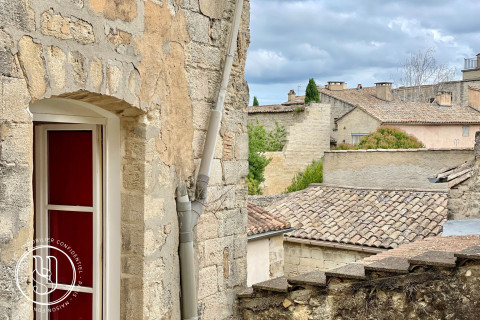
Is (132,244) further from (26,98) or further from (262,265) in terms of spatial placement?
(262,265)

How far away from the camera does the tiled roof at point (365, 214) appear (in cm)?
1249

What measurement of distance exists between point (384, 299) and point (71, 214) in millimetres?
2141

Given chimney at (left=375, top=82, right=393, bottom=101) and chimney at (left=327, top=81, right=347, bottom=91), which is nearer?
chimney at (left=375, top=82, right=393, bottom=101)

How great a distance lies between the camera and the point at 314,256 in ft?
43.1

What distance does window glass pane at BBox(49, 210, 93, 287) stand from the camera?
3338 mm

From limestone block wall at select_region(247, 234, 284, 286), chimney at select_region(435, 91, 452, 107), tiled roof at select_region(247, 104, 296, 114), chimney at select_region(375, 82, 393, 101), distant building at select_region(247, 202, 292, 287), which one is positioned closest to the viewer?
distant building at select_region(247, 202, 292, 287)

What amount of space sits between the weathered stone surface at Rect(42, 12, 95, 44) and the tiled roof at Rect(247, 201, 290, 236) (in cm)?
661

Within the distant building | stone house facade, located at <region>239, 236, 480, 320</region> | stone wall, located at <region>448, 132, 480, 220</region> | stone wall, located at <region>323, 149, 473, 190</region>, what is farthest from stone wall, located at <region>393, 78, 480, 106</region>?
stone house facade, located at <region>239, 236, 480, 320</region>

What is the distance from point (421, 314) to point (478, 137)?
4.81m

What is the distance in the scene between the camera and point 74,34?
2.76 meters

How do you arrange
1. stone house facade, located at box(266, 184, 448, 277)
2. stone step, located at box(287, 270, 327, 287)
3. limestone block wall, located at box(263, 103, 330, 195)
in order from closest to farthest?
1. stone step, located at box(287, 270, 327, 287)
2. stone house facade, located at box(266, 184, 448, 277)
3. limestone block wall, located at box(263, 103, 330, 195)

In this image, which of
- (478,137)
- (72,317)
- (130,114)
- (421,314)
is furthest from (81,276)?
(478,137)

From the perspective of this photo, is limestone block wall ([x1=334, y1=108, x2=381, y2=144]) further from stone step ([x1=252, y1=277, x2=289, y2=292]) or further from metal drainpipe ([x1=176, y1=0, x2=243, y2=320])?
metal drainpipe ([x1=176, y1=0, x2=243, y2=320])
